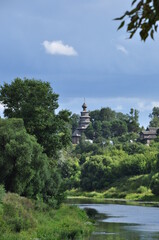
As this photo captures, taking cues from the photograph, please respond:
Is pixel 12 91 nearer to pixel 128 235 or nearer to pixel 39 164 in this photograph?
pixel 39 164

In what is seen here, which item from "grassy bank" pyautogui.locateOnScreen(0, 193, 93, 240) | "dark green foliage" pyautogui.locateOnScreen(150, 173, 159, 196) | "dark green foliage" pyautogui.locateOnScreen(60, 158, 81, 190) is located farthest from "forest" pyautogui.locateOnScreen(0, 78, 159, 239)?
"dark green foliage" pyautogui.locateOnScreen(60, 158, 81, 190)

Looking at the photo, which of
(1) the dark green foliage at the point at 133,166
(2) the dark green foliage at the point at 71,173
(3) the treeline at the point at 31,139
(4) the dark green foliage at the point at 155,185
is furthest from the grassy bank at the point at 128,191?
(3) the treeline at the point at 31,139

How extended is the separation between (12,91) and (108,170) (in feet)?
271

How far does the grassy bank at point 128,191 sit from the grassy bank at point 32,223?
60.0 meters

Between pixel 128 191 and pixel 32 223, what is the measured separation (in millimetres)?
84938

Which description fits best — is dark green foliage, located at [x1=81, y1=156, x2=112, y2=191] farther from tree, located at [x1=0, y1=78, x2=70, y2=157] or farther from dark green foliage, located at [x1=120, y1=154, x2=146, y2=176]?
tree, located at [x1=0, y1=78, x2=70, y2=157]

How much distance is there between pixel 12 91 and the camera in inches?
2196

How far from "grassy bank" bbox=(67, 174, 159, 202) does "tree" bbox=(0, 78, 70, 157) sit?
49.0m

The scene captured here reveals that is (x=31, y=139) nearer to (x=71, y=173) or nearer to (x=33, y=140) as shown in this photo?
(x=33, y=140)

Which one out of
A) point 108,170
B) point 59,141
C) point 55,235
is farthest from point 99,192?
point 55,235

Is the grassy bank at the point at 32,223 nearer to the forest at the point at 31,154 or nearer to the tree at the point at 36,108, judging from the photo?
the forest at the point at 31,154

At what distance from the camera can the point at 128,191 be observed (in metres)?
119

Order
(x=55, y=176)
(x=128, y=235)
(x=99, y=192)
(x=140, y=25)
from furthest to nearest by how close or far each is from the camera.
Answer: (x=99, y=192) → (x=55, y=176) → (x=128, y=235) → (x=140, y=25)

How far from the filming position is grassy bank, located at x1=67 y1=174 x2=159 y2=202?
108750 mm
